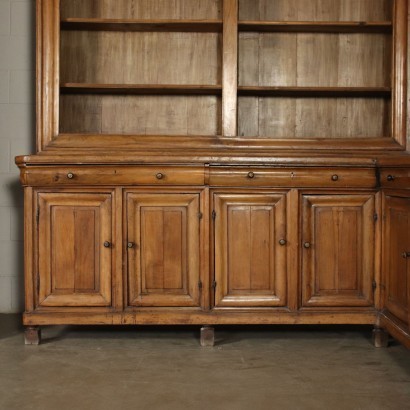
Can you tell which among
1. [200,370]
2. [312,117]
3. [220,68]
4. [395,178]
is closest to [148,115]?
[220,68]

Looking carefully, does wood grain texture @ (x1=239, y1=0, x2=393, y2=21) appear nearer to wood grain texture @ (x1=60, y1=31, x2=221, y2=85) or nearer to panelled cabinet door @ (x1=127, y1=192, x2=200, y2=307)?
wood grain texture @ (x1=60, y1=31, x2=221, y2=85)

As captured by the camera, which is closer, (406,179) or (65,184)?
(406,179)

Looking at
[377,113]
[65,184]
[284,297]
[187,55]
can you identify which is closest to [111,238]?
[65,184]

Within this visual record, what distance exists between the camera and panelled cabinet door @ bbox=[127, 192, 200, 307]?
3.42 meters

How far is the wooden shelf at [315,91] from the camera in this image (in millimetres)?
3781

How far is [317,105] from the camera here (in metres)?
4.13

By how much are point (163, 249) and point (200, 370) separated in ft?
2.37

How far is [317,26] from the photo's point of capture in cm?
386

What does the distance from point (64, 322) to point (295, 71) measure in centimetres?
211

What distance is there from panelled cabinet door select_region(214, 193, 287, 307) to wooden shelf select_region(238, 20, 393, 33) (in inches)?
42.0

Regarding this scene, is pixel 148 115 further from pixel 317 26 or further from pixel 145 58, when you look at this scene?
pixel 317 26

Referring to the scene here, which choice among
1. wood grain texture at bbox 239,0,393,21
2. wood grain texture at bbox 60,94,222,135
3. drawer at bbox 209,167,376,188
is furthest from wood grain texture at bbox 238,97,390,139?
drawer at bbox 209,167,376,188

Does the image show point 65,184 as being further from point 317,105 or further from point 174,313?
point 317,105

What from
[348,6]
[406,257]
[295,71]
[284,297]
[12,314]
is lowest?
[12,314]
